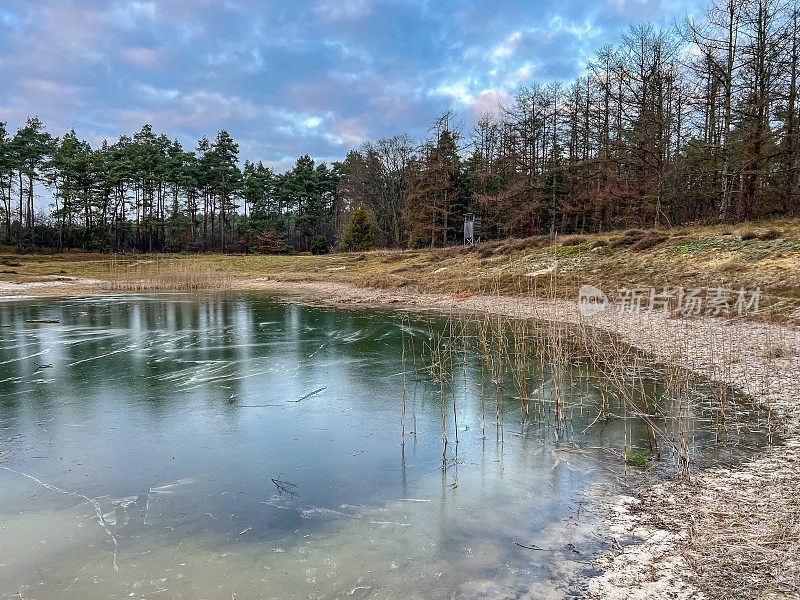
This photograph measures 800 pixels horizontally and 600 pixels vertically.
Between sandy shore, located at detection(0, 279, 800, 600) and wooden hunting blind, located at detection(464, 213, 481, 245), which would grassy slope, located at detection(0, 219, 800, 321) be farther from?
sandy shore, located at detection(0, 279, 800, 600)

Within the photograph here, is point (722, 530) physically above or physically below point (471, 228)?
below

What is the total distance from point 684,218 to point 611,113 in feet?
19.3

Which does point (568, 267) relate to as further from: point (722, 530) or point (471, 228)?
point (722, 530)

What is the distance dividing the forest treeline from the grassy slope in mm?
2977

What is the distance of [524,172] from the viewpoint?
29.5 m

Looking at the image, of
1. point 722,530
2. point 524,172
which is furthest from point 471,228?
point 722,530

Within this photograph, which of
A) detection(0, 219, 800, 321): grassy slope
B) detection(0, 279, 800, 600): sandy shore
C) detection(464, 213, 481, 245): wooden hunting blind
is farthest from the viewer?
detection(464, 213, 481, 245): wooden hunting blind

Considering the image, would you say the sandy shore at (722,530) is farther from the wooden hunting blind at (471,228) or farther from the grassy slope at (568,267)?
the wooden hunting blind at (471,228)

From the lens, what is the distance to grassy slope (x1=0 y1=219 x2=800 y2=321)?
38.8 feet

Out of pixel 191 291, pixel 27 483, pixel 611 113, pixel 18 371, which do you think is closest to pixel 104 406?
pixel 27 483

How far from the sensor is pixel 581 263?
16.6 meters

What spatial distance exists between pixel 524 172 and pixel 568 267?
14380mm

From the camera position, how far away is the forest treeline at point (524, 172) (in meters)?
17.2

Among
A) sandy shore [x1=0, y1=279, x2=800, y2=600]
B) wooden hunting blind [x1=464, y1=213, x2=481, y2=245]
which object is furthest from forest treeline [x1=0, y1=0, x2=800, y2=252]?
sandy shore [x1=0, y1=279, x2=800, y2=600]
